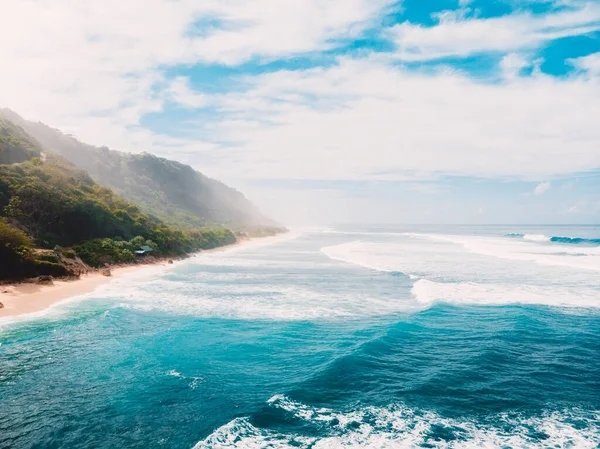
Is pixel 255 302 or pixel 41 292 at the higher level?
pixel 41 292

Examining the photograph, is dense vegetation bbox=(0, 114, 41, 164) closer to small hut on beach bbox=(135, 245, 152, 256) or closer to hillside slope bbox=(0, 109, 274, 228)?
small hut on beach bbox=(135, 245, 152, 256)

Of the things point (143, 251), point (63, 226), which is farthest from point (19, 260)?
point (143, 251)

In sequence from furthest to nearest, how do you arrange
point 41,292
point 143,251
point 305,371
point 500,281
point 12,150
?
point 12,150 < point 143,251 < point 500,281 < point 41,292 < point 305,371

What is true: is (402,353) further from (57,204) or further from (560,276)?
(57,204)

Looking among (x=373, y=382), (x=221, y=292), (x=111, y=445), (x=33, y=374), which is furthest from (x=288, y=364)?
(x=221, y=292)

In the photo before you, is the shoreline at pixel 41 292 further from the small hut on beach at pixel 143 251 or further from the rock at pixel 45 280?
the small hut on beach at pixel 143 251

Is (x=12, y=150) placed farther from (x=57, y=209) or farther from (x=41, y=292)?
(x=41, y=292)
